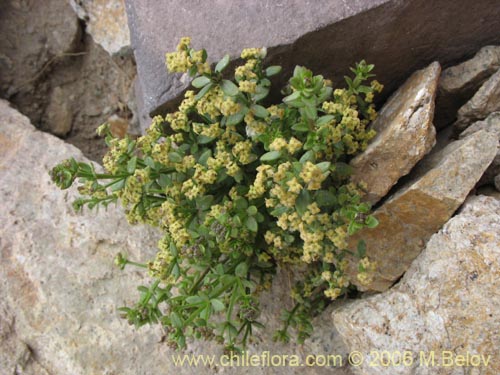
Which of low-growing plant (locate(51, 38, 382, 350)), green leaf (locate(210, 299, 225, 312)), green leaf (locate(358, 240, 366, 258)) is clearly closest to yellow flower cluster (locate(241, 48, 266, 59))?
low-growing plant (locate(51, 38, 382, 350))

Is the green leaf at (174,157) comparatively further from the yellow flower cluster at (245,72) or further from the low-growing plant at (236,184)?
the yellow flower cluster at (245,72)

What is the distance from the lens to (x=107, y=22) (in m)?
4.18

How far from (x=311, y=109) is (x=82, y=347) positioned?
195 cm

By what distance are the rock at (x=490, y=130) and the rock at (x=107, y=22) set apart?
2.49 metres

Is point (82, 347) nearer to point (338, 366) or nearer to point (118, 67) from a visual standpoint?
point (338, 366)

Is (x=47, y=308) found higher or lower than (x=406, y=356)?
higher

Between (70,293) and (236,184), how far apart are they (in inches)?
49.4

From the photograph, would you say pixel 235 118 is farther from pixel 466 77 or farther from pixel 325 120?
pixel 466 77

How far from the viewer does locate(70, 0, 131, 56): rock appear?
13.4ft

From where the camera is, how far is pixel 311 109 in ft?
7.84

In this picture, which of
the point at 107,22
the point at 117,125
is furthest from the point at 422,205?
the point at 107,22

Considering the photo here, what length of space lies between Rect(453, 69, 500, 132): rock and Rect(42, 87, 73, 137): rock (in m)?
2.90

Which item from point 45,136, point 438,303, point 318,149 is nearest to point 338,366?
point 438,303

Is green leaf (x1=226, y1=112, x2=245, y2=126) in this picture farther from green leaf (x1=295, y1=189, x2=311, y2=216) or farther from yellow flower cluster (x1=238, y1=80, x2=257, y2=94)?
green leaf (x1=295, y1=189, x2=311, y2=216)
